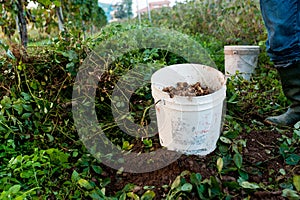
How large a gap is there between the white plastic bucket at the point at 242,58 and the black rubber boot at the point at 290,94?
2.79 feet

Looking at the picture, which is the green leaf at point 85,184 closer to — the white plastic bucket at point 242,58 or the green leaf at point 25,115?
the green leaf at point 25,115

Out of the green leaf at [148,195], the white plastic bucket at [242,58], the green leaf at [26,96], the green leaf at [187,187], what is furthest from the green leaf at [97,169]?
the white plastic bucket at [242,58]

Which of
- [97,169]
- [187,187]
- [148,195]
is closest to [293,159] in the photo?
[187,187]

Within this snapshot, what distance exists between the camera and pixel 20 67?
1.62m

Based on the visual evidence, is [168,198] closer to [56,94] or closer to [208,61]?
[56,94]

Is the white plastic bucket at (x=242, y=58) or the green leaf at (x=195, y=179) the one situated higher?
the white plastic bucket at (x=242, y=58)

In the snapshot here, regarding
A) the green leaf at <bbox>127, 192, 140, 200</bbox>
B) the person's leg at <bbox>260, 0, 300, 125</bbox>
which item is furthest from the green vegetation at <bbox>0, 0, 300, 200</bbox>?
the person's leg at <bbox>260, 0, 300, 125</bbox>

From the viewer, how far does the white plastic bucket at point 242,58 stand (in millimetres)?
2559

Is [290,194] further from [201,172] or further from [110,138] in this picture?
[110,138]

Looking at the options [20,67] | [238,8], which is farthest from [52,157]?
[238,8]

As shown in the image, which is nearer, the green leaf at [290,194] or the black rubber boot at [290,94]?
the green leaf at [290,194]

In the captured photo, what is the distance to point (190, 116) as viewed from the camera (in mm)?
1247

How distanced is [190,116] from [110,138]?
51 cm

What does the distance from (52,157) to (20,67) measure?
0.62m
